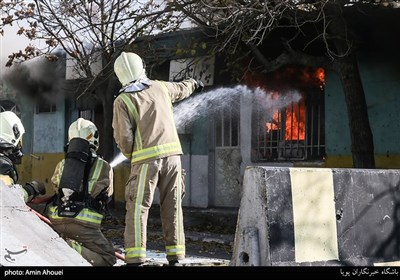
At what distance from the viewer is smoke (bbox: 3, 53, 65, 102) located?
17.2 meters

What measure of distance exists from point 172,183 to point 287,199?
1362mm

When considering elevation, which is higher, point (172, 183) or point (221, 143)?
point (221, 143)

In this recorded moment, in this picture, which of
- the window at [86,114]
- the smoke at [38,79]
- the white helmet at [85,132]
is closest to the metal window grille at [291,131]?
the window at [86,114]

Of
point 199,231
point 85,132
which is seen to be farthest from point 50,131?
point 85,132

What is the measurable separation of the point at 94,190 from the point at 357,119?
532 cm

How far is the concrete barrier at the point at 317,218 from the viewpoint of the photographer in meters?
4.11

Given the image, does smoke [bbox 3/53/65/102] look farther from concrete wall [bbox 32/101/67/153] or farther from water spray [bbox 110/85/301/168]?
water spray [bbox 110/85/301/168]

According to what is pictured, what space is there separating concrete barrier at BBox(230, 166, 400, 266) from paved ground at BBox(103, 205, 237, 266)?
3.91 meters

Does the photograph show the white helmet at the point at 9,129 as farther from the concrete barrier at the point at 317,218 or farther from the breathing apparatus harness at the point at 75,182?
the concrete barrier at the point at 317,218

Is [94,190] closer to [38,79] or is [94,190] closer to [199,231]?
[199,231]
